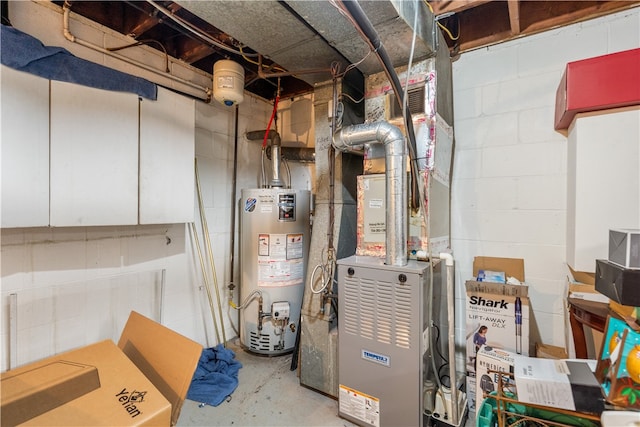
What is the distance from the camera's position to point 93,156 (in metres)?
1.71

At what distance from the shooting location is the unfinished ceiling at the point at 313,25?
1.51 meters

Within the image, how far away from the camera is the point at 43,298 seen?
174cm

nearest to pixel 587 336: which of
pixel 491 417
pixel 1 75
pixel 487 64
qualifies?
pixel 491 417

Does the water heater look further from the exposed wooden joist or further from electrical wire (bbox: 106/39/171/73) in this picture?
the exposed wooden joist

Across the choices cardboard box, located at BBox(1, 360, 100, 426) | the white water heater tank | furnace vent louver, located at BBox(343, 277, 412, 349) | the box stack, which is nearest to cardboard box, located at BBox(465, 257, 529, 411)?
furnace vent louver, located at BBox(343, 277, 412, 349)

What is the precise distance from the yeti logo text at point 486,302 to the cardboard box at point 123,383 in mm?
1662

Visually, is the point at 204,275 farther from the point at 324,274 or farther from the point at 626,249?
the point at 626,249

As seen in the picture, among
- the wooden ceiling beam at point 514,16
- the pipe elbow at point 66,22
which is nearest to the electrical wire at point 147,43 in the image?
the pipe elbow at point 66,22

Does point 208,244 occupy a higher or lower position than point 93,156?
lower

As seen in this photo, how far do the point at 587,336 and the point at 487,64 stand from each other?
1930 millimetres

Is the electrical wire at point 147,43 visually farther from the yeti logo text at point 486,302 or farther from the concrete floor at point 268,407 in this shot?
A: the yeti logo text at point 486,302

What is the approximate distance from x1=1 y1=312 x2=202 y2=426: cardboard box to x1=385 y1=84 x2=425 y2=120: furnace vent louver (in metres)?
1.83

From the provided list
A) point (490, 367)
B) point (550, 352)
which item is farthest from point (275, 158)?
point (550, 352)

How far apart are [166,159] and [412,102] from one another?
176 cm
